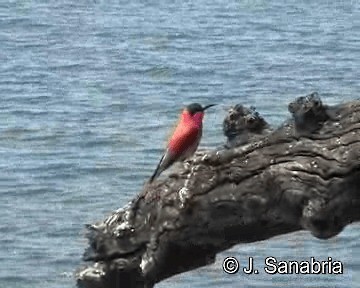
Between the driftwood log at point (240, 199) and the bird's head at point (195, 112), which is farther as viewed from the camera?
the bird's head at point (195, 112)

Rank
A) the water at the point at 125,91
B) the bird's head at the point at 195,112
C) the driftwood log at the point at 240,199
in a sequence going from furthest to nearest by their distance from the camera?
the water at the point at 125,91 < the bird's head at the point at 195,112 < the driftwood log at the point at 240,199

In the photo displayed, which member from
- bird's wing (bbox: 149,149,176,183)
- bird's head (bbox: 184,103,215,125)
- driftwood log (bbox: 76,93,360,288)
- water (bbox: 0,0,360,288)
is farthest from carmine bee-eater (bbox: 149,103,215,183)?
water (bbox: 0,0,360,288)

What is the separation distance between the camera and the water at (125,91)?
14.5 m

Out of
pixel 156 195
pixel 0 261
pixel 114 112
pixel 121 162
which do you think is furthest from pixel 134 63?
pixel 156 195

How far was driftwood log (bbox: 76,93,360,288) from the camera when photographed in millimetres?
5523

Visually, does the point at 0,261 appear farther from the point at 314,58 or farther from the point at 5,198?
the point at 314,58

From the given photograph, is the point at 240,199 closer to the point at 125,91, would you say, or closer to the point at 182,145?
the point at 182,145

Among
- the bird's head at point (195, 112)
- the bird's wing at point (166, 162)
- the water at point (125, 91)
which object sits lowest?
the bird's wing at point (166, 162)

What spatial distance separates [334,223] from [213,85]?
17.7m

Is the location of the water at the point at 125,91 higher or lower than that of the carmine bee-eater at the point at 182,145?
higher

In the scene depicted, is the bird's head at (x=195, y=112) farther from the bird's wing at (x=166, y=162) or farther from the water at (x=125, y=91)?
the water at (x=125, y=91)

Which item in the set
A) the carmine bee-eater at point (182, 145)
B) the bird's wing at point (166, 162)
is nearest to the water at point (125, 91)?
the carmine bee-eater at point (182, 145)

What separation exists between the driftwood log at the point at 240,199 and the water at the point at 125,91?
748cm

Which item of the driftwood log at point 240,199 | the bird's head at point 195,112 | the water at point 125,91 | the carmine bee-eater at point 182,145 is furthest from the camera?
the water at point 125,91
